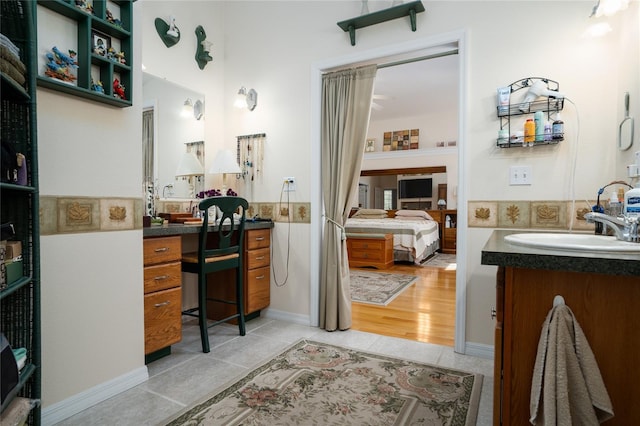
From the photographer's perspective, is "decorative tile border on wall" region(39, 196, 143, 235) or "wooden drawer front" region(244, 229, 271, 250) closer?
"decorative tile border on wall" region(39, 196, 143, 235)

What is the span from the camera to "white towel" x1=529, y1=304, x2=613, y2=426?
96cm

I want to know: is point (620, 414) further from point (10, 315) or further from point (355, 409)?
point (10, 315)

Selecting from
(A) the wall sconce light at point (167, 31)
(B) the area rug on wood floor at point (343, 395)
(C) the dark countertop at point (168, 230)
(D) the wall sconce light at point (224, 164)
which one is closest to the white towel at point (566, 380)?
(B) the area rug on wood floor at point (343, 395)

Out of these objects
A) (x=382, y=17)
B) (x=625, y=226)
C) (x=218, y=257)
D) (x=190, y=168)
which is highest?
(x=382, y=17)

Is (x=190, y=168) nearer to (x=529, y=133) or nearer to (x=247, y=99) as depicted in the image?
(x=247, y=99)

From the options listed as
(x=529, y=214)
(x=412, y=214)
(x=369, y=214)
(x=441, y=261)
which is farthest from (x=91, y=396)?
(x=412, y=214)

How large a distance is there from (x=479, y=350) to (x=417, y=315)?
2.83ft

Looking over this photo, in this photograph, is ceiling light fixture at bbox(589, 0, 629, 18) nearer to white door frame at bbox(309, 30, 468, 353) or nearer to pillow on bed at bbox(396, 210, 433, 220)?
white door frame at bbox(309, 30, 468, 353)

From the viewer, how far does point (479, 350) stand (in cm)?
230

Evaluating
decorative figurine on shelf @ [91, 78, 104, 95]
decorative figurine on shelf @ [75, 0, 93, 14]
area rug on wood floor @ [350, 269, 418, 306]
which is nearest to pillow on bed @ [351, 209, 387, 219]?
area rug on wood floor @ [350, 269, 418, 306]

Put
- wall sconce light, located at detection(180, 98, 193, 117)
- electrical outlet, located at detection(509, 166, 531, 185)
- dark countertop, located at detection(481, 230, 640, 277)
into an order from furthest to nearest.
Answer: wall sconce light, located at detection(180, 98, 193, 117) → electrical outlet, located at detection(509, 166, 531, 185) → dark countertop, located at detection(481, 230, 640, 277)

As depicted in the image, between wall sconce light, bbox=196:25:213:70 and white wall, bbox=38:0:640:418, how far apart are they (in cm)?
6

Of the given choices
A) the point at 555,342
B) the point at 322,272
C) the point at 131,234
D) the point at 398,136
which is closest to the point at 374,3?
the point at 322,272

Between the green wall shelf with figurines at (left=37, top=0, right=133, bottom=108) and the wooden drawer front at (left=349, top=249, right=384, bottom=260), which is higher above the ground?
the green wall shelf with figurines at (left=37, top=0, right=133, bottom=108)
